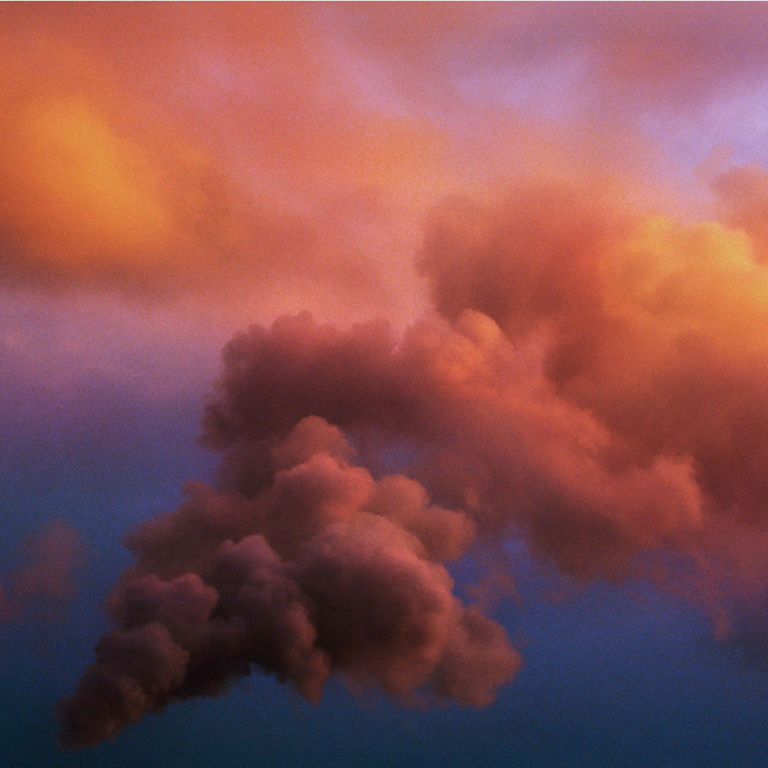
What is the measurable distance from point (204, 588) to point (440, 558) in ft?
25.2

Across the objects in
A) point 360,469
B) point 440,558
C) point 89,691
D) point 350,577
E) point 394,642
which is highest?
point 360,469

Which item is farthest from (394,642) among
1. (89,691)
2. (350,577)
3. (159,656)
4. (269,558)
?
(89,691)

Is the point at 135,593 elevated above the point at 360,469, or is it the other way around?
the point at 360,469

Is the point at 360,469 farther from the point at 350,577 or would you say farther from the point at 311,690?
the point at 311,690

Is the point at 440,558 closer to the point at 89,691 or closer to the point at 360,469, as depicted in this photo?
the point at 360,469

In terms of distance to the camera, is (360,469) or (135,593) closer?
(135,593)

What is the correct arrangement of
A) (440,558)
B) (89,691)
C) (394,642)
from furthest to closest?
(440,558) → (394,642) → (89,691)

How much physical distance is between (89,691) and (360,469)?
10.3m

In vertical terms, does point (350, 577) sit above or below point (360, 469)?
below

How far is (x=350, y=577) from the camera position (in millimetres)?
22047

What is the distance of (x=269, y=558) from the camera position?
74.8ft

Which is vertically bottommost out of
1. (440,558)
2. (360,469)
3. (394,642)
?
(394,642)

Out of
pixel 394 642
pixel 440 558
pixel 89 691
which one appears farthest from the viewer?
pixel 440 558

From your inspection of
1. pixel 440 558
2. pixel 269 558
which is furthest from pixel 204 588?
pixel 440 558
